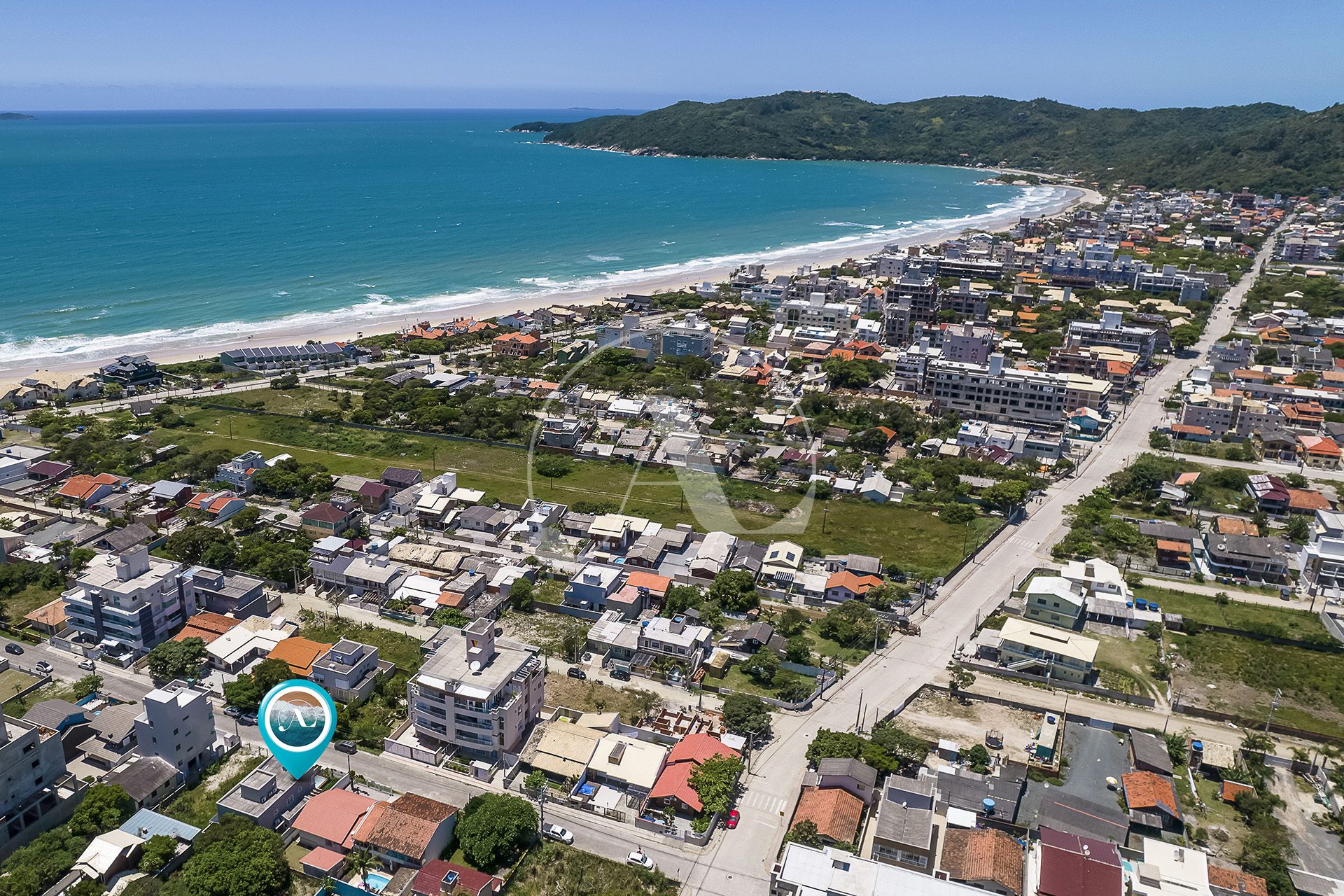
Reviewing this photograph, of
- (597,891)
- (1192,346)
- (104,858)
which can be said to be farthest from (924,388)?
(104,858)

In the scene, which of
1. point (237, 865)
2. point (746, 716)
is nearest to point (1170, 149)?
point (746, 716)

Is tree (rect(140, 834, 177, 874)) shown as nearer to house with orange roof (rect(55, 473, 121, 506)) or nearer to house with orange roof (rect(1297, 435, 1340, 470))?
house with orange roof (rect(55, 473, 121, 506))

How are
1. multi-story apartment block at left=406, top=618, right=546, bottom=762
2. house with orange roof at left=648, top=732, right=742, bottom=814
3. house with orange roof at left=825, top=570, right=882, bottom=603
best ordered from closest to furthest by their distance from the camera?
house with orange roof at left=648, top=732, right=742, bottom=814, multi-story apartment block at left=406, top=618, right=546, bottom=762, house with orange roof at left=825, top=570, right=882, bottom=603

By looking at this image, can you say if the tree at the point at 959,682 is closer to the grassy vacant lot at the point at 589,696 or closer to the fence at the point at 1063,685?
the fence at the point at 1063,685

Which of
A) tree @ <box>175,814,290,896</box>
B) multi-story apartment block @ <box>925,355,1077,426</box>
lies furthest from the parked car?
multi-story apartment block @ <box>925,355,1077,426</box>

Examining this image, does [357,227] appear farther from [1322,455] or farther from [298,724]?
[1322,455]

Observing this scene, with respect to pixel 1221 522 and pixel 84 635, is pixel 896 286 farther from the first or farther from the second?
pixel 84 635
